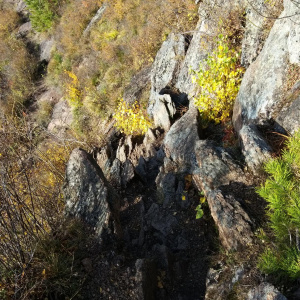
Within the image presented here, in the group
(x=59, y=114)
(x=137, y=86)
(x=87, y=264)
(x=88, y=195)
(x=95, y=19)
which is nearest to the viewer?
(x=87, y=264)

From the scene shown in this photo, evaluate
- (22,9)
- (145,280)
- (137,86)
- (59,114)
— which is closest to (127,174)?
(145,280)

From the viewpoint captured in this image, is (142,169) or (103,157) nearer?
(142,169)

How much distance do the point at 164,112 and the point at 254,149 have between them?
3340mm

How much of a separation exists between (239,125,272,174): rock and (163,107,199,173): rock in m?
0.91

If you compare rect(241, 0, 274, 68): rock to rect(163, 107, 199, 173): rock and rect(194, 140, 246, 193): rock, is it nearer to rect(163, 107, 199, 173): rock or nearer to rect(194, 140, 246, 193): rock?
rect(163, 107, 199, 173): rock

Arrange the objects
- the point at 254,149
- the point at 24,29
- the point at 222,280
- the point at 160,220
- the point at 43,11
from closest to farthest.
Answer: the point at 222,280, the point at 254,149, the point at 160,220, the point at 43,11, the point at 24,29

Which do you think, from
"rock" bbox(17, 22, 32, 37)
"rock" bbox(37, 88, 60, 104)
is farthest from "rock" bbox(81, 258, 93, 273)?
"rock" bbox(17, 22, 32, 37)

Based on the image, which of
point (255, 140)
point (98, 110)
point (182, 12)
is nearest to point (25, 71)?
point (98, 110)

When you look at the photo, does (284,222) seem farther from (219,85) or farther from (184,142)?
(219,85)

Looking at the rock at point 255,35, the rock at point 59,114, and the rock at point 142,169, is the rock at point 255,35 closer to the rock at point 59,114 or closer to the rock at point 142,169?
the rock at point 142,169

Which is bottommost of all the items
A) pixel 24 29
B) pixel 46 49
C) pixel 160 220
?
pixel 160 220

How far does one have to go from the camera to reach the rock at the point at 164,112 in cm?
647

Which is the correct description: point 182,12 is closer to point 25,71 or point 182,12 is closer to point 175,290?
point 175,290

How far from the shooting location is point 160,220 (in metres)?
A: 4.02
